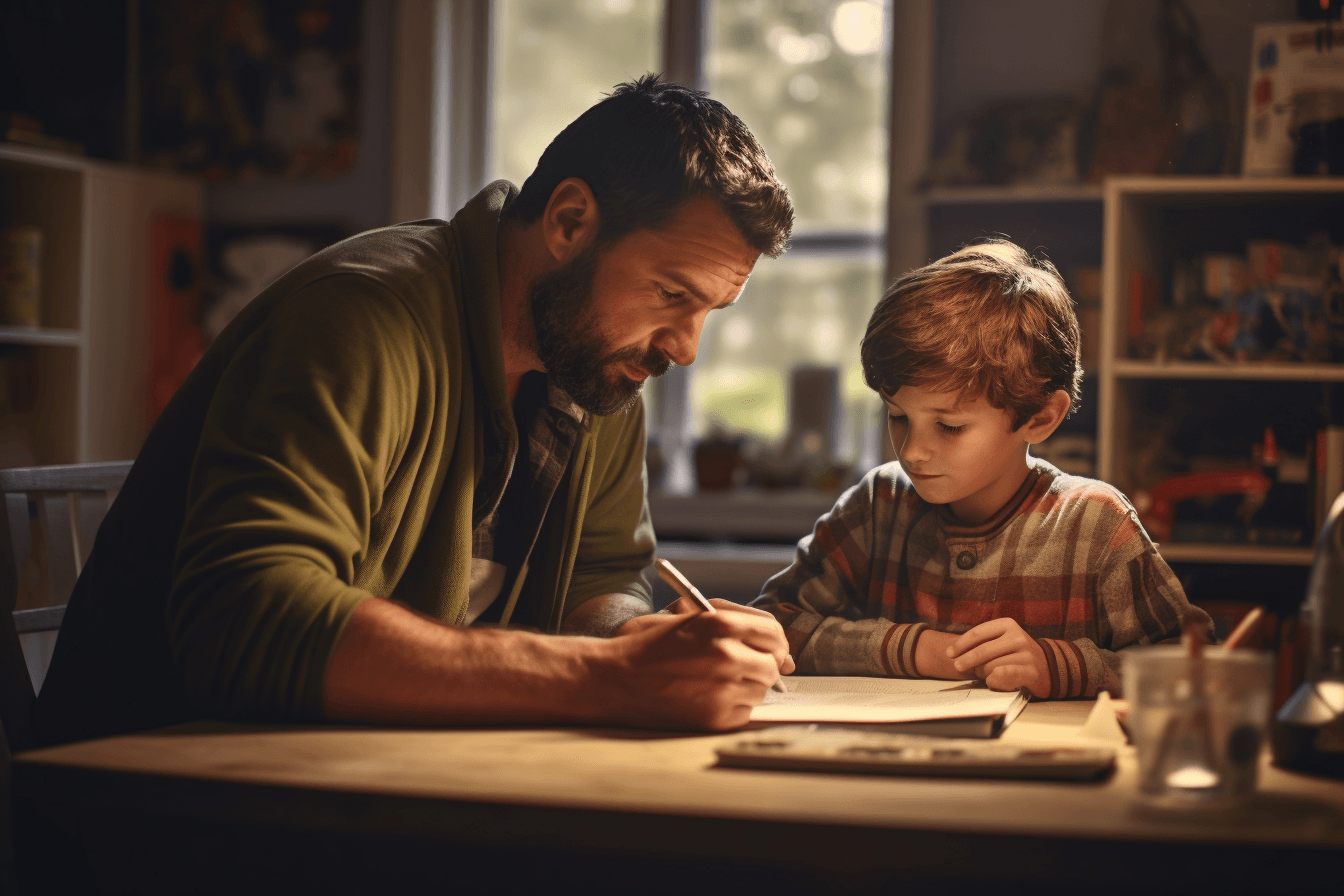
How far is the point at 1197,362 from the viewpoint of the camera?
2783mm

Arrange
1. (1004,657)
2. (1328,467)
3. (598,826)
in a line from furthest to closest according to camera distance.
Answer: (1328,467) < (1004,657) < (598,826)

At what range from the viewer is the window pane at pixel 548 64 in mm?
3686

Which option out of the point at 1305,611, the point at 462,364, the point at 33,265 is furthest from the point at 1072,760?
the point at 33,265

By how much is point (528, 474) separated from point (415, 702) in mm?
562

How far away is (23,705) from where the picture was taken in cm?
116

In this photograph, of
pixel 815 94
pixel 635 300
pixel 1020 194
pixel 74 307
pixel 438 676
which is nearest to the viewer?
pixel 438 676

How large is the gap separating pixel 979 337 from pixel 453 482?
2.00 feet

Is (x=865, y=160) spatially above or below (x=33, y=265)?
above

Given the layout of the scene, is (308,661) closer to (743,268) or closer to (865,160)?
(743,268)

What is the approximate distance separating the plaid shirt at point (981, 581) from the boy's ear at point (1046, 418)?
47 mm

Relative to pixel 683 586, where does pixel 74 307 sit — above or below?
above

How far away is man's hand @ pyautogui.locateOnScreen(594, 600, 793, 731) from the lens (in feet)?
3.01

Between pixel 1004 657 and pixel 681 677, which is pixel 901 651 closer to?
pixel 1004 657

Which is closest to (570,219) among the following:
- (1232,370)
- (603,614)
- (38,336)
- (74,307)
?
(603,614)
